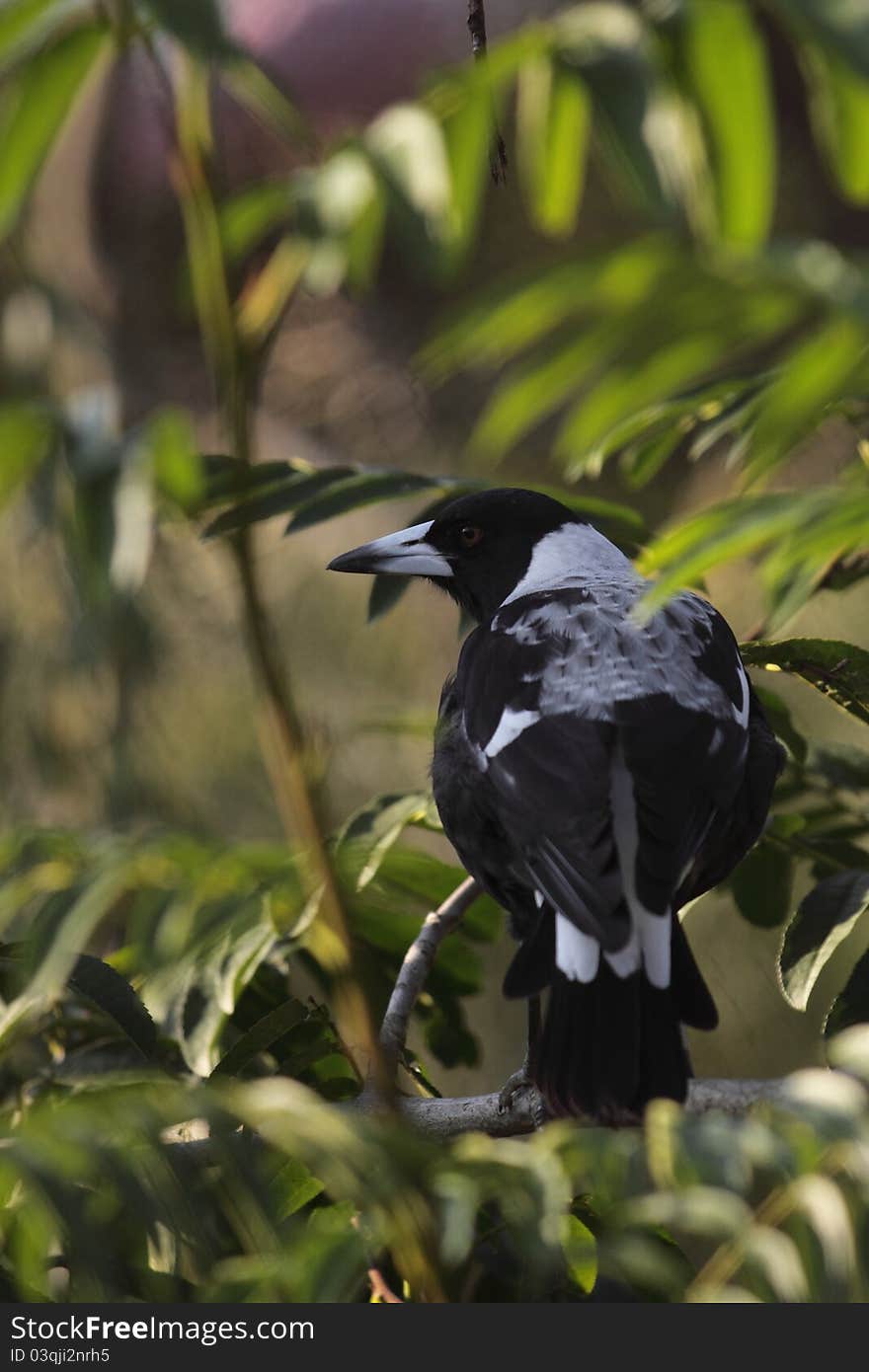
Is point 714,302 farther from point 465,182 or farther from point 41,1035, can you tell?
point 41,1035

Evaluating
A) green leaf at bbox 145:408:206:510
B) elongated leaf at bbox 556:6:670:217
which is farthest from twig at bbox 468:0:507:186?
green leaf at bbox 145:408:206:510

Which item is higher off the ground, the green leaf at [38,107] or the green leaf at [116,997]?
the green leaf at [38,107]

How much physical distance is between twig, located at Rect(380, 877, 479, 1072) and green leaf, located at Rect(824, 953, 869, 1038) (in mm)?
320

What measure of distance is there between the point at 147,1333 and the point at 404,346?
251cm

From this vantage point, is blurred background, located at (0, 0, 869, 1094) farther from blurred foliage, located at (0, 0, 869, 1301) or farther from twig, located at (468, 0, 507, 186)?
blurred foliage, located at (0, 0, 869, 1301)

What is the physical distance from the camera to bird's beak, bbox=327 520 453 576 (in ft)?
5.54

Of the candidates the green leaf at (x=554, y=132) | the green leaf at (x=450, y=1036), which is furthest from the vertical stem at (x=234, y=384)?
the green leaf at (x=450, y=1036)

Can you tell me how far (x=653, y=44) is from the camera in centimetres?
57

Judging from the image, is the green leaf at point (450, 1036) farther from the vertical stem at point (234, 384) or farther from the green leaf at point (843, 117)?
the green leaf at point (843, 117)

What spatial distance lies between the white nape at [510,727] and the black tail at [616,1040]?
198mm

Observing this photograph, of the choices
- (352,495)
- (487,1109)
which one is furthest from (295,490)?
(487,1109)

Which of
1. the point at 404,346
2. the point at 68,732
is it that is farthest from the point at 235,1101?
the point at 404,346

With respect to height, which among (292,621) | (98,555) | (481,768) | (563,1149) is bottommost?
(292,621)

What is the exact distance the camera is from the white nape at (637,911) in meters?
1.16
